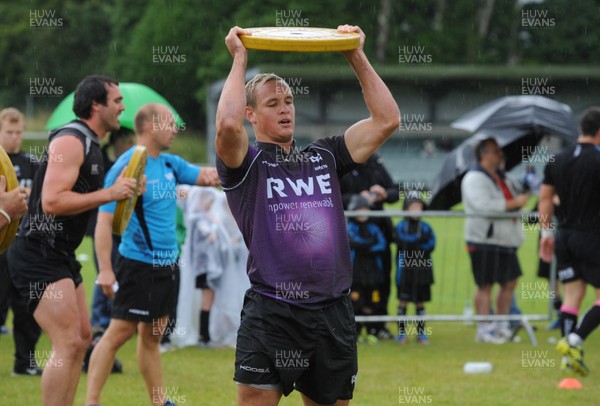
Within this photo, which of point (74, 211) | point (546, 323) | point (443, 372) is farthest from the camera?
point (546, 323)

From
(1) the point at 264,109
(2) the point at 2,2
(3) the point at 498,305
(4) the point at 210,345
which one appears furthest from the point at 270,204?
(2) the point at 2,2

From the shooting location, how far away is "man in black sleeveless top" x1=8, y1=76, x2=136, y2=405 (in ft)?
22.3

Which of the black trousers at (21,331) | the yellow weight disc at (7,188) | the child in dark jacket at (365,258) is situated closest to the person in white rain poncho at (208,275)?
the child in dark jacket at (365,258)

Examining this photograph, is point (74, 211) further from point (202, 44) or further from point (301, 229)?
point (202, 44)

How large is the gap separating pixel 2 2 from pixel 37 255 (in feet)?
238

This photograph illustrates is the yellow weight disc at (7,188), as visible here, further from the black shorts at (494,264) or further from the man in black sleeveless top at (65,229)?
the black shorts at (494,264)

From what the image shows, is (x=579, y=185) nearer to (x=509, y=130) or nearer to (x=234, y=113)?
(x=509, y=130)

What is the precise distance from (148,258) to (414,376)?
313 cm

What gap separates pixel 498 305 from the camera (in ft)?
40.3

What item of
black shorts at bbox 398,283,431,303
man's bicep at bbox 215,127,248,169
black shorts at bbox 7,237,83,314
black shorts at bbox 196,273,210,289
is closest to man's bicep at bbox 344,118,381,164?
man's bicep at bbox 215,127,248,169

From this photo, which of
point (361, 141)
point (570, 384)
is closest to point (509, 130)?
point (570, 384)

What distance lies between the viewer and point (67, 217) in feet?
23.0

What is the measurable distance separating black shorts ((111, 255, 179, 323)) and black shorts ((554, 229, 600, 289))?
3.98 meters

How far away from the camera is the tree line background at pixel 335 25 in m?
50.2
